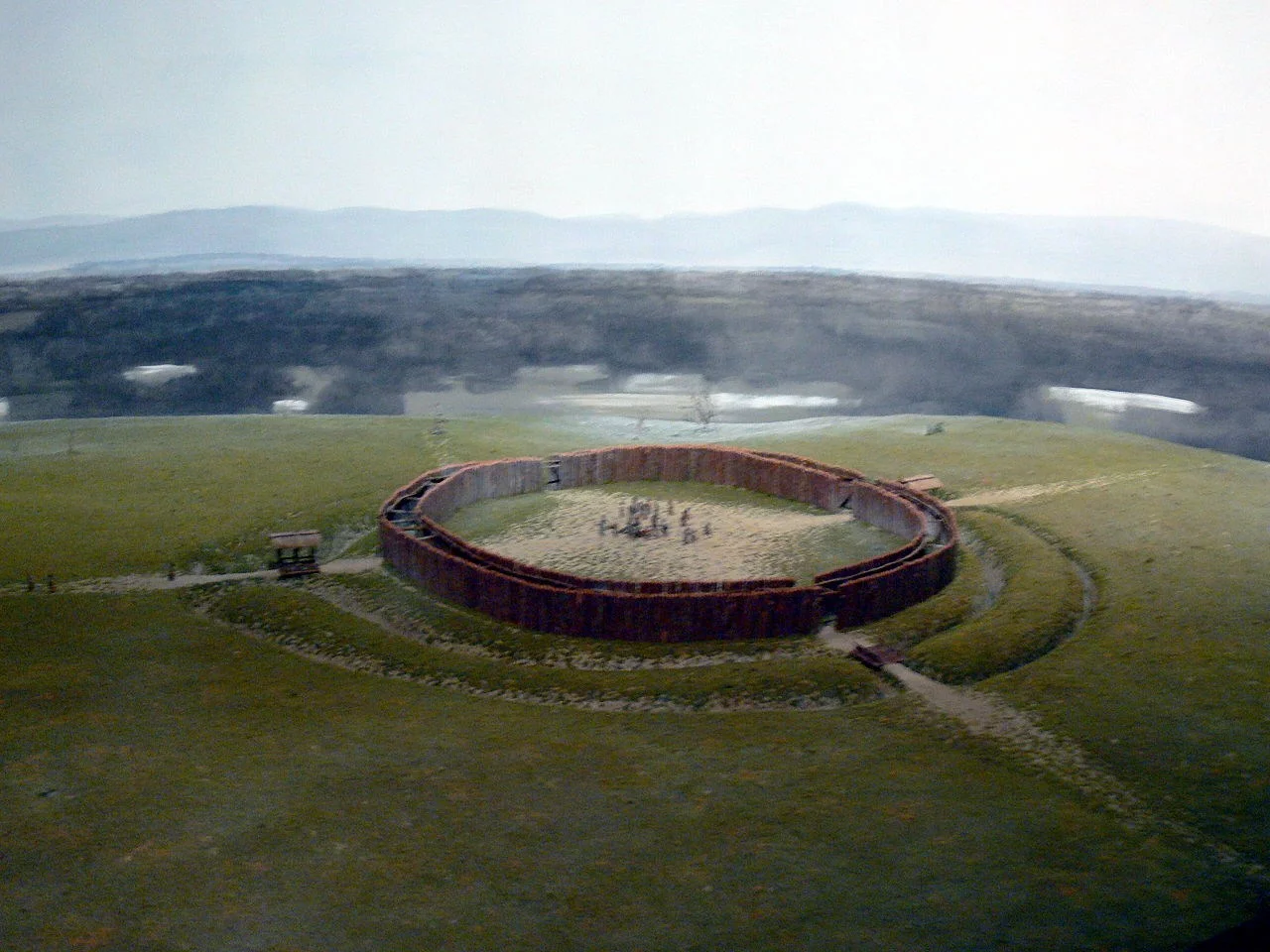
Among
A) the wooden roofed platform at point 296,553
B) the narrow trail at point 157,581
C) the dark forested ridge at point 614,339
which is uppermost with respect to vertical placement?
the dark forested ridge at point 614,339

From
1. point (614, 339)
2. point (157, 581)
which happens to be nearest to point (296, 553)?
point (157, 581)

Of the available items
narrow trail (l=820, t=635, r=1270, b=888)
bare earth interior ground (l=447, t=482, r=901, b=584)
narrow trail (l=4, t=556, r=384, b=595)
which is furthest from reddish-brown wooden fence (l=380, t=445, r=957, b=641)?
narrow trail (l=820, t=635, r=1270, b=888)

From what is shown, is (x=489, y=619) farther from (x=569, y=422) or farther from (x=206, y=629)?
(x=569, y=422)

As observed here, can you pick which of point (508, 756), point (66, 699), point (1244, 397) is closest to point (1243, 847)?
point (508, 756)

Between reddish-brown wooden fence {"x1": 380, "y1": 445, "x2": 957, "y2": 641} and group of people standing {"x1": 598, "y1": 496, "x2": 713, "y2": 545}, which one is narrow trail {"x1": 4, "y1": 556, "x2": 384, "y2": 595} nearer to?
reddish-brown wooden fence {"x1": 380, "y1": 445, "x2": 957, "y2": 641}

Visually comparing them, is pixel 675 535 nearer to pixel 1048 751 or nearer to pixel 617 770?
pixel 617 770

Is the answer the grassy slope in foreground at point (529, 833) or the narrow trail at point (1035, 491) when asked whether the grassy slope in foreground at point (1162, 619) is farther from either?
the grassy slope in foreground at point (529, 833)

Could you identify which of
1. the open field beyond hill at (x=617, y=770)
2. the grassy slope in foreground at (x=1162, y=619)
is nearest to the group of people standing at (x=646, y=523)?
the open field beyond hill at (x=617, y=770)
